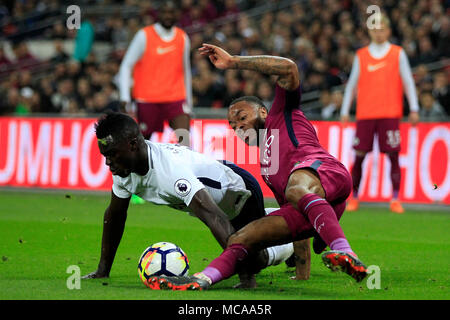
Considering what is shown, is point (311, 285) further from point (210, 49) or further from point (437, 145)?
point (437, 145)

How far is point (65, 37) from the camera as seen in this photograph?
70.6 feet

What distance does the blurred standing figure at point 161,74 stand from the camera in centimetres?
1094

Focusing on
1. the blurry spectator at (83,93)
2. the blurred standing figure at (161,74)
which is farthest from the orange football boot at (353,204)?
the blurry spectator at (83,93)

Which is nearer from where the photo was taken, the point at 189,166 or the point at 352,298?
the point at 352,298

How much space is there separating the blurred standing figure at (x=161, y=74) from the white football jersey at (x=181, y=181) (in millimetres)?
5171

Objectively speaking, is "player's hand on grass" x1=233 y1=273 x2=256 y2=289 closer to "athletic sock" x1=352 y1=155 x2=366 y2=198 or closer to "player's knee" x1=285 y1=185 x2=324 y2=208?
"player's knee" x1=285 y1=185 x2=324 y2=208

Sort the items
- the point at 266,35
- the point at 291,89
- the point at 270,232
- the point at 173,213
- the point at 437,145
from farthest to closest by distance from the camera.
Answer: the point at 266,35
the point at 437,145
the point at 173,213
the point at 291,89
the point at 270,232

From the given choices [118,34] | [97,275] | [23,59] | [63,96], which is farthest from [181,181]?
[23,59]

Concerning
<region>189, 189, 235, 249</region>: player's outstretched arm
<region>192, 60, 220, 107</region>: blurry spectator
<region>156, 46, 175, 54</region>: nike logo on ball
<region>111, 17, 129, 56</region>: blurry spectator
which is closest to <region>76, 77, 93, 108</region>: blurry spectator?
<region>192, 60, 220, 107</region>: blurry spectator

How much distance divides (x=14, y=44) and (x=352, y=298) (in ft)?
61.0

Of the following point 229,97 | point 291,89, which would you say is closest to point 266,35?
point 229,97

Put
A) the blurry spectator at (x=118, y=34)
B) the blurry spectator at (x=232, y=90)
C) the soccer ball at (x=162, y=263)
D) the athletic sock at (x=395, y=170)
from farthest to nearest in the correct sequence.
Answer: the blurry spectator at (x=118, y=34) → the blurry spectator at (x=232, y=90) → the athletic sock at (x=395, y=170) → the soccer ball at (x=162, y=263)

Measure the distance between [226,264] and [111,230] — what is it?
1.11 meters

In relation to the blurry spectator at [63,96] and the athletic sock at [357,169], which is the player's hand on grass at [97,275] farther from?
the blurry spectator at [63,96]
